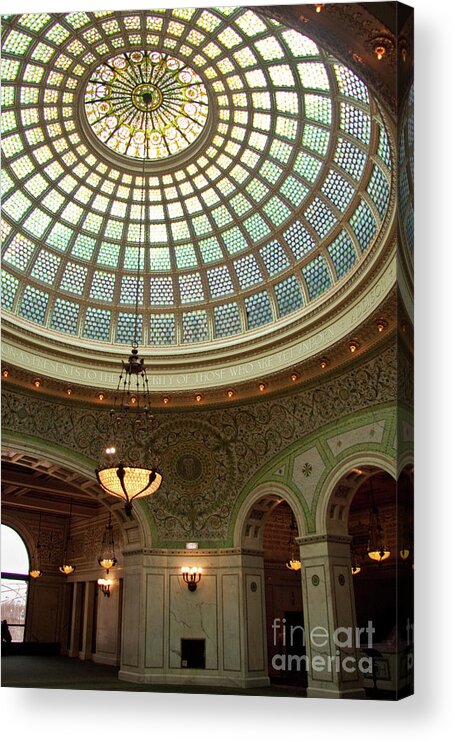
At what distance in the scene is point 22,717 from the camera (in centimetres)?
852

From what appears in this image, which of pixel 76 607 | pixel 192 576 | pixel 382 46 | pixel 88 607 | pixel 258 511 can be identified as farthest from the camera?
pixel 88 607

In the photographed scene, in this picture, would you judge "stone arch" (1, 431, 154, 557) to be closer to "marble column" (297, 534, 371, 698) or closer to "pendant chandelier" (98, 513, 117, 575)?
"pendant chandelier" (98, 513, 117, 575)

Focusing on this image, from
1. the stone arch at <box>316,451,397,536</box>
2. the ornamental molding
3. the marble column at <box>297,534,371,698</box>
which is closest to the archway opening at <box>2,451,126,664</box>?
the ornamental molding

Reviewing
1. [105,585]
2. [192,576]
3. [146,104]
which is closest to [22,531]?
[192,576]

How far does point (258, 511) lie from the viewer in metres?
14.4

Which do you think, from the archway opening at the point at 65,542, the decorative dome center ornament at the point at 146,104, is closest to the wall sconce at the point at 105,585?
the archway opening at the point at 65,542

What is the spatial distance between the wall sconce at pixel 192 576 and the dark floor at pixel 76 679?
2.98 m

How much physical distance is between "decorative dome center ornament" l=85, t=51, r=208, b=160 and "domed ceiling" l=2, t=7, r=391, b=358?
0.03m

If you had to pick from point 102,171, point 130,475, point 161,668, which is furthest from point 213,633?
point 102,171

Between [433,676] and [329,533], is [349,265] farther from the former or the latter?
[433,676]

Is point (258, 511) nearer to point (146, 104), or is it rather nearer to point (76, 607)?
point (76, 607)

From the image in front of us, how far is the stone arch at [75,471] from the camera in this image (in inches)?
554

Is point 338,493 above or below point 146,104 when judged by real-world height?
below

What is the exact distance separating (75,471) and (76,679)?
594 cm
